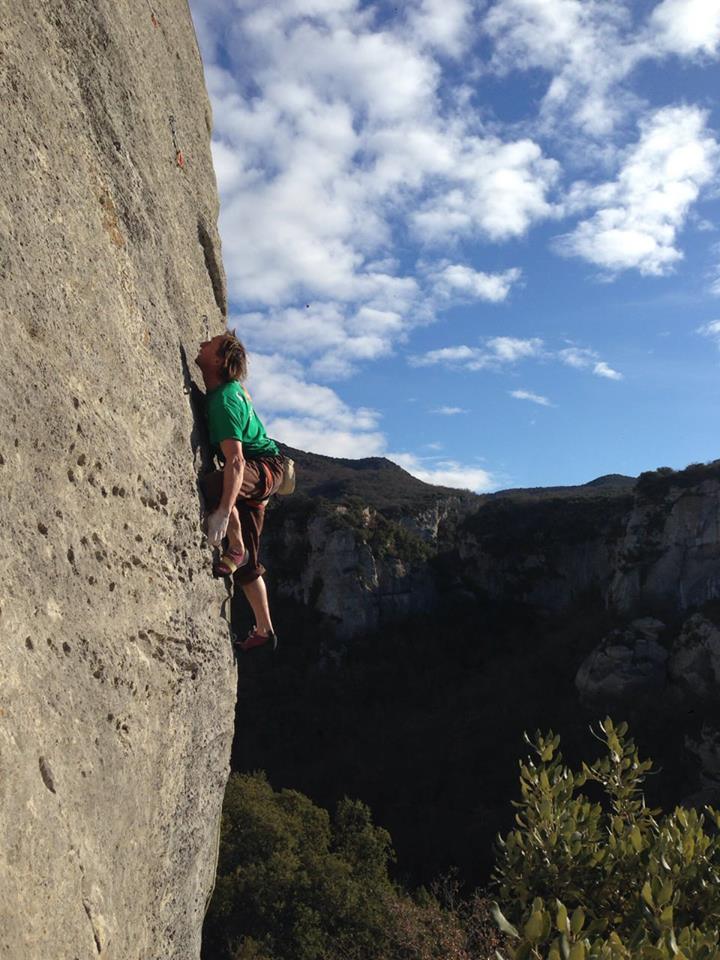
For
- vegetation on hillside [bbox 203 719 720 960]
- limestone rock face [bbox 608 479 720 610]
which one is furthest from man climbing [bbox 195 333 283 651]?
limestone rock face [bbox 608 479 720 610]

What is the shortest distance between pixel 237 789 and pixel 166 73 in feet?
65.5

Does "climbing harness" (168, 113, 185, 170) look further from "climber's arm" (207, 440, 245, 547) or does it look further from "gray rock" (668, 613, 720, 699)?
"gray rock" (668, 613, 720, 699)

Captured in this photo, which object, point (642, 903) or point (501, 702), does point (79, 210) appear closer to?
point (642, 903)

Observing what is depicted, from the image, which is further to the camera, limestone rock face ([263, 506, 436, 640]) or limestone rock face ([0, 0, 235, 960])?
limestone rock face ([263, 506, 436, 640])

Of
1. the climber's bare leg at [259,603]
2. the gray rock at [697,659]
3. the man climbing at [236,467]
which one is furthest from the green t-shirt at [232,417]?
the gray rock at [697,659]

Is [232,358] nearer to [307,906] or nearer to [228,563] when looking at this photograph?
[228,563]

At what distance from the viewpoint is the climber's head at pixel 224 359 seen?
4.00 meters

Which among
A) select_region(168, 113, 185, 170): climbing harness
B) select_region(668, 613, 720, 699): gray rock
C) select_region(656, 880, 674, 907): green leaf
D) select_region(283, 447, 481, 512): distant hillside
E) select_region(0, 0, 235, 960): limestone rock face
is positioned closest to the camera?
select_region(0, 0, 235, 960): limestone rock face

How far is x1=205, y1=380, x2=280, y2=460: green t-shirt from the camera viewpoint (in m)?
3.89

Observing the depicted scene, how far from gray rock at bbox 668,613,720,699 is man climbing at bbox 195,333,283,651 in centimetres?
3173

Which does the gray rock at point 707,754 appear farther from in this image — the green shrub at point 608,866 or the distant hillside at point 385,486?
the distant hillside at point 385,486

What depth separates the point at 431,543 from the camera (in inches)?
2185

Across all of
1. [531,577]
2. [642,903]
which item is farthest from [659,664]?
[642,903]

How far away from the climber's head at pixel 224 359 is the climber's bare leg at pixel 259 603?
114 centimetres
